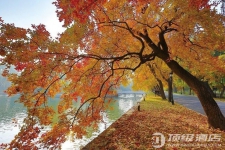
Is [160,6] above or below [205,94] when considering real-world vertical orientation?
above

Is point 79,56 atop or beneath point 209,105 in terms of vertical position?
atop

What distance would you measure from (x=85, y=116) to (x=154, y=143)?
309cm

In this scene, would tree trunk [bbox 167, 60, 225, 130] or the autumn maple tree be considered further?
tree trunk [bbox 167, 60, 225, 130]

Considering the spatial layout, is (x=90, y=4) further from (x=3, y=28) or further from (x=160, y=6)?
(x=160, y=6)

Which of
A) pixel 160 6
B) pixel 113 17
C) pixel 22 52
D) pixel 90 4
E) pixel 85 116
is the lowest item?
pixel 85 116

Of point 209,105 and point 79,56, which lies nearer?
point 79,56

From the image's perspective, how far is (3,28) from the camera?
6.48 meters

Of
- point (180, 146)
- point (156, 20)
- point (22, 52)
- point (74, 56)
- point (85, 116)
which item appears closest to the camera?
point (22, 52)

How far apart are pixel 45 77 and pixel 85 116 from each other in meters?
2.48

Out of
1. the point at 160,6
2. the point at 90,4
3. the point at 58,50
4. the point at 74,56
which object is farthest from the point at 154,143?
the point at 160,6

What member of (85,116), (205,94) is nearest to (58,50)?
(85,116)

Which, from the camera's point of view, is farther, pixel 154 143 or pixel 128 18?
pixel 128 18

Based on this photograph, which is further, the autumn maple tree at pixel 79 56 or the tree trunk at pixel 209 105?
the tree trunk at pixel 209 105

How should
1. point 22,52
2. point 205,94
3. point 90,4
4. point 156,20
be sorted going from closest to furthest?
1. point 22,52
2. point 90,4
3. point 205,94
4. point 156,20
